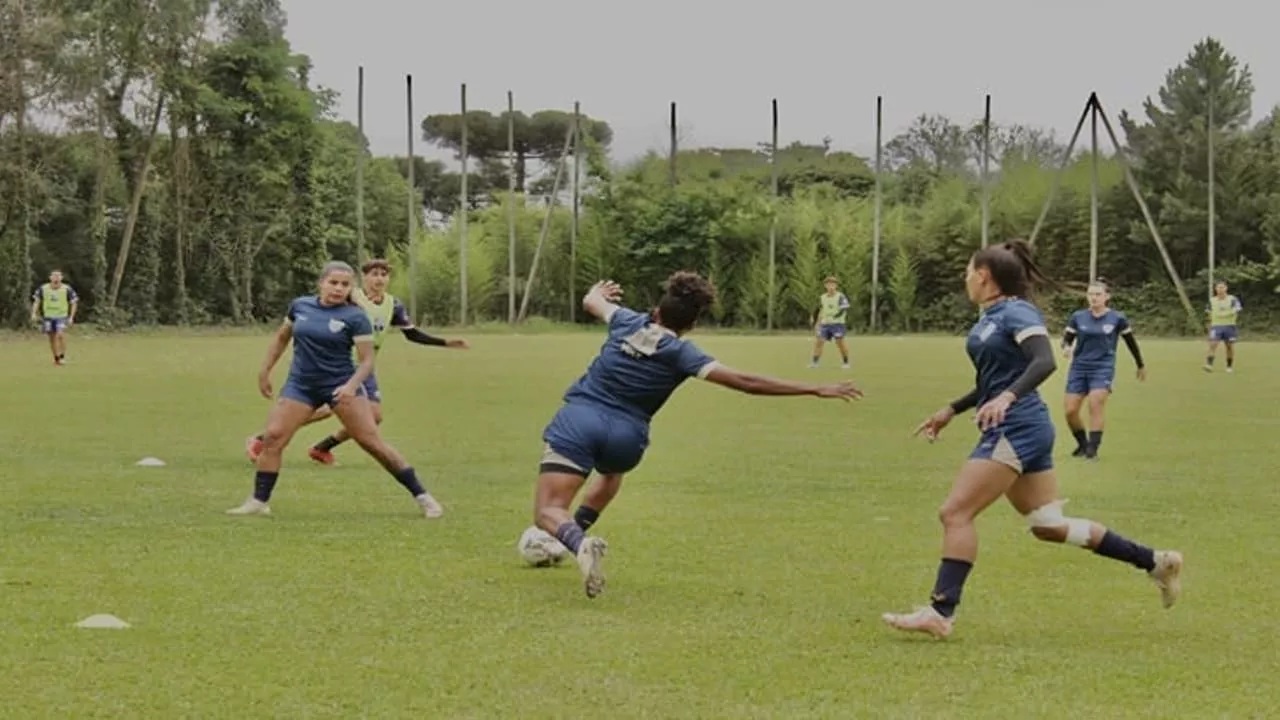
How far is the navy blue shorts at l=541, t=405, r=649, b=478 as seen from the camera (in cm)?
922

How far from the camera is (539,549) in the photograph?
990cm

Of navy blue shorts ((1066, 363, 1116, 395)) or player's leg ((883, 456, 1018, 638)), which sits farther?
navy blue shorts ((1066, 363, 1116, 395))

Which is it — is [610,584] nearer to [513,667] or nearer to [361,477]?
[513,667]

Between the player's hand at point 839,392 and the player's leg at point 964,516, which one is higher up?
the player's hand at point 839,392

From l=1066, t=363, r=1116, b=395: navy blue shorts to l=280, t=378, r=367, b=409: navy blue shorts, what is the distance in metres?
8.62

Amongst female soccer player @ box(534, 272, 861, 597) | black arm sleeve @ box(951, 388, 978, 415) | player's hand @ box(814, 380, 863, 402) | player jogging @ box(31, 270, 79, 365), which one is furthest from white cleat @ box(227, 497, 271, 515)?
player jogging @ box(31, 270, 79, 365)

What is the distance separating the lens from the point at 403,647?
7.64 m

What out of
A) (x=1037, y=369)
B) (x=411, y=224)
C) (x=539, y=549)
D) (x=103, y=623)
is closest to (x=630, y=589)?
(x=539, y=549)

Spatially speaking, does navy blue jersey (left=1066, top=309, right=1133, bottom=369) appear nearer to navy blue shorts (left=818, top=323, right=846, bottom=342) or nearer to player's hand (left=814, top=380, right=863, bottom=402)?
player's hand (left=814, top=380, right=863, bottom=402)

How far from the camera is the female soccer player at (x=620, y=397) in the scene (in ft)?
30.0

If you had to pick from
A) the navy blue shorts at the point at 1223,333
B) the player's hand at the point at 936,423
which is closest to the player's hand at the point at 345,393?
the player's hand at the point at 936,423

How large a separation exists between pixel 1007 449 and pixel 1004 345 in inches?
20.3

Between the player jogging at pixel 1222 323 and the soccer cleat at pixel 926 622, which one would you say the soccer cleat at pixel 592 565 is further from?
the player jogging at pixel 1222 323

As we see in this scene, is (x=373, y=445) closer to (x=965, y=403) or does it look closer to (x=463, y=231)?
(x=965, y=403)
